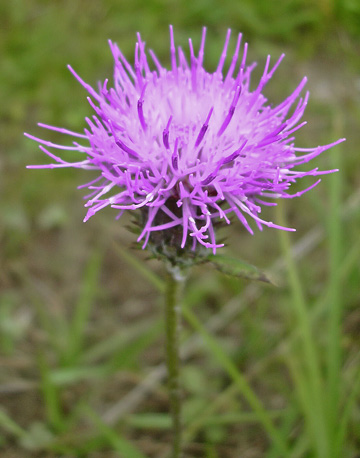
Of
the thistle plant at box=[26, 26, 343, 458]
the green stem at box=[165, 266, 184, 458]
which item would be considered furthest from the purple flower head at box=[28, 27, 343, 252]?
the green stem at box=[165, 266, 184, 458]

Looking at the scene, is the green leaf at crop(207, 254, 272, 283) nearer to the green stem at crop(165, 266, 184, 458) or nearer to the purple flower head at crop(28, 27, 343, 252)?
the purple flower head at crop(28, 27, 343, 252)

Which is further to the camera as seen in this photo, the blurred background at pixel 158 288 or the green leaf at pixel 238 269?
the blurred background at pixel 158 288

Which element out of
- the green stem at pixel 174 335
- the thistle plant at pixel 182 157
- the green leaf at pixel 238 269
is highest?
the thistle plant at pixel 182 157

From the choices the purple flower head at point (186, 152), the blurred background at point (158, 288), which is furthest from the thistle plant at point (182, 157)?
the blurred background at point (158, 288)

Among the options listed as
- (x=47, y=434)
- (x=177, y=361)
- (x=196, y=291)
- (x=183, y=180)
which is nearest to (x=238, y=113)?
(x=183, y=180)

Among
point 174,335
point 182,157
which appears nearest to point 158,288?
point 174,335

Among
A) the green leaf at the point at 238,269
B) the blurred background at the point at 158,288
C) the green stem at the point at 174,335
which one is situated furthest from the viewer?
the blurred background at the point at 158,288

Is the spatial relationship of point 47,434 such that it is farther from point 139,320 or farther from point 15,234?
point 15,234

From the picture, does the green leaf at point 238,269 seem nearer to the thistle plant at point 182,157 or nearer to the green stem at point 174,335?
the thistle plant at point 182,157
